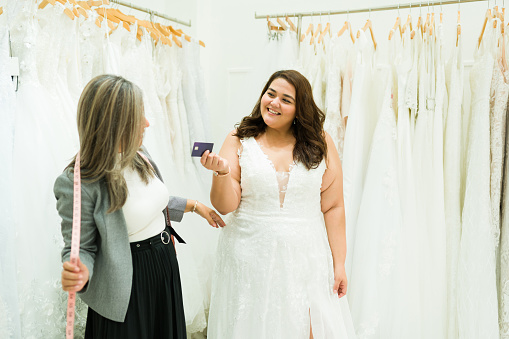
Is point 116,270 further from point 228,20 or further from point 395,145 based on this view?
point 228,20

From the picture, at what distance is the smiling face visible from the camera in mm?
1757

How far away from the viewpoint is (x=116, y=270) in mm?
1260

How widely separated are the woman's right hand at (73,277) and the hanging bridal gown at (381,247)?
142cm

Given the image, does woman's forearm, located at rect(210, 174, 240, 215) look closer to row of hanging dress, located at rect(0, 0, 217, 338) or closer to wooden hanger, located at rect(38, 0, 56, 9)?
row of hanging dress, located at rect(0, 0, 217, 338)

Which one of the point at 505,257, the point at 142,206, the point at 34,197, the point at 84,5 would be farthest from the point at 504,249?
the point at 84,5

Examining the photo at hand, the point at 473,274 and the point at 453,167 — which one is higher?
the point at 453,167

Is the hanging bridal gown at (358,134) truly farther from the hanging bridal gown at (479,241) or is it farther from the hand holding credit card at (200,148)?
the hand holding credit card at (200,148)

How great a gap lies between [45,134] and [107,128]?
0.57 meters

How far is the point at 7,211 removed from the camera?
1.45 meters

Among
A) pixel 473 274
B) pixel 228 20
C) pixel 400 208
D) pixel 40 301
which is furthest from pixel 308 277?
pixel 228 20

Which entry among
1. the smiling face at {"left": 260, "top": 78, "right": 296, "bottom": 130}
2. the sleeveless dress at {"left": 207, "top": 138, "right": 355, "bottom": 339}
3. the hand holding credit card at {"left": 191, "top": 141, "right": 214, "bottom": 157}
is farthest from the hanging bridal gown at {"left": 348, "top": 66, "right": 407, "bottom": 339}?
the hand holding credit card at {"left": 191, "top": 141, "right": 214, "bottom": 157}

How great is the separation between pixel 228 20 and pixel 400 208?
185cm

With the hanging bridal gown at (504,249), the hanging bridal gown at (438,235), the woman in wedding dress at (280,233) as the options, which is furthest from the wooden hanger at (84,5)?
the hanging bridal gown at (504,249)

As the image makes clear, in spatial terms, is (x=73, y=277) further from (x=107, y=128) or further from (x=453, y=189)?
(x=453, y=189)
